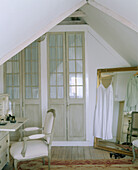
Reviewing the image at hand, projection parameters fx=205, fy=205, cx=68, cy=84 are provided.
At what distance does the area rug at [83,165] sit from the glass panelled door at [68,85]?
972mm

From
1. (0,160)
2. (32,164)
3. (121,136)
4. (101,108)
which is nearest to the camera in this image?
(0,160)

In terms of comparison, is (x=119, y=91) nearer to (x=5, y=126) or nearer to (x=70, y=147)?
(x=70, y=147)

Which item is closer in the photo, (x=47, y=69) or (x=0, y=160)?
(x=0, y=160)

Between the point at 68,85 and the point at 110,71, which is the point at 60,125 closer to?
the point at 68,85

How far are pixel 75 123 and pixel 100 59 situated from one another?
152 centimetres

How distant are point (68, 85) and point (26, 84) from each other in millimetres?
943

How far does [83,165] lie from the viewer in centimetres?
344

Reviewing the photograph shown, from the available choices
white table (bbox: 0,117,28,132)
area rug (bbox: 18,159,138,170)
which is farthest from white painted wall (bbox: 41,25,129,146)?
white table (bbox: 0,117,28,132)

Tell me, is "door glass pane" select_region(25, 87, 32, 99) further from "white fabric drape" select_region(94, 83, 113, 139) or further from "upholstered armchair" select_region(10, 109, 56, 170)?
"white fabric drape" select_region(94, 83, 113, 139)

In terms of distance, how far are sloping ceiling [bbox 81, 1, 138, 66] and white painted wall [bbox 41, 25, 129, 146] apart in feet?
0.57

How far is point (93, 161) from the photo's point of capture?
11.8ft

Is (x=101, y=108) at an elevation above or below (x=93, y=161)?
above

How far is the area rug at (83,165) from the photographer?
3.32m

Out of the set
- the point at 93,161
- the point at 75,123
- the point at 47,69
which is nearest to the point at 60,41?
the point at 47,69
